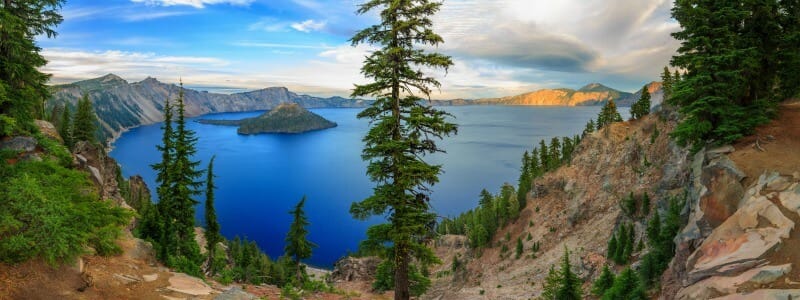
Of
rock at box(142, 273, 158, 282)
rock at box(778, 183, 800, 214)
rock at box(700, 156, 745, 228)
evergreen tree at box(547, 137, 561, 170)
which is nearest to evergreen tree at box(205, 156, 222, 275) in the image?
rock at box(142, 273, 158, 282)

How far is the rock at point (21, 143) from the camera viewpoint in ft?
61.9

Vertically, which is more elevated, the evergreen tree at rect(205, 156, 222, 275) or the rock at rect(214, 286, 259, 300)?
the rock at rect(214, 286, 259, 300)

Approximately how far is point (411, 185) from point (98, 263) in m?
12.3

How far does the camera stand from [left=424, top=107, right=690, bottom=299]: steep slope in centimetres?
4209

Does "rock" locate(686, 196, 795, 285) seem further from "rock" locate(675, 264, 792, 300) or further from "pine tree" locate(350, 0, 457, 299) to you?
"pine tree" locate(350, 0, 457, 299)

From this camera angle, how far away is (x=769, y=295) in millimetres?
10945

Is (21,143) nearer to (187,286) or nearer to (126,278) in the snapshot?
(126,278)

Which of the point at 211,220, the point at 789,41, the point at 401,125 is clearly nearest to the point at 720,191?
the point at 789,41

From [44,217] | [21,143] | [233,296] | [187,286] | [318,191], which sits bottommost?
[318,191]

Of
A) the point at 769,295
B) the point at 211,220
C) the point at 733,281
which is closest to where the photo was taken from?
the point at 769,295

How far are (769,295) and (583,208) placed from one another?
48.3 m

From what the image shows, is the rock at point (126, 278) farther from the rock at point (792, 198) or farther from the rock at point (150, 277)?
the rock at point (792, 198)

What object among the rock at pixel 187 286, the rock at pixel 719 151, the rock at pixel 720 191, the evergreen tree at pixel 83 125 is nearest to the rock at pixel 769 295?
the rock at pixel 720 191

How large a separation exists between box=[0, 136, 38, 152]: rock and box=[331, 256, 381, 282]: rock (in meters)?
56.3
